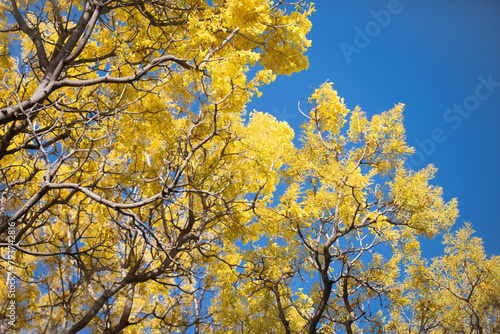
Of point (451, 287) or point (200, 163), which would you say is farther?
point (451, 287)

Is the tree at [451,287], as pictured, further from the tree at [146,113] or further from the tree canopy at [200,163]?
the tree at [146,113]

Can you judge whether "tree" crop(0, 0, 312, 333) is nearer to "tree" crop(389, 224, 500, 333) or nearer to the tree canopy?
the tree canopy

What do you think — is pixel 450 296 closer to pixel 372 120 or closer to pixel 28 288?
pixel 372 120

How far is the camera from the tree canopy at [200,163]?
3.87 m

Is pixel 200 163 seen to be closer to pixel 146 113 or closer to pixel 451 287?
pixel 146 113

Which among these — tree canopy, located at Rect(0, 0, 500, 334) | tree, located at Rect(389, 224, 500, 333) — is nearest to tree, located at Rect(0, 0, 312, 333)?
tree canopy, located at Rect(0, 0, 500, 334)

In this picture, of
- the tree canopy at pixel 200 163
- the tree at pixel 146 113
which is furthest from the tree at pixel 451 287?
the tree at pixel 146 113

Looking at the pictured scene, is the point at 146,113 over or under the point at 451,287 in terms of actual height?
over

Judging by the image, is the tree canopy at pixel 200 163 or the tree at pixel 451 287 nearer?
the tree canopy at pixel 200 163

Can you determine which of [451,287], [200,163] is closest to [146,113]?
[200,163]

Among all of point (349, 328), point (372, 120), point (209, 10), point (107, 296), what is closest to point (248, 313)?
point (349, 328)

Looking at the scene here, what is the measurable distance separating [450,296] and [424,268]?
8.52 feet

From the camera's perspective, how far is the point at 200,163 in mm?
4559

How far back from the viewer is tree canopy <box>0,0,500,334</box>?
3869 mm
